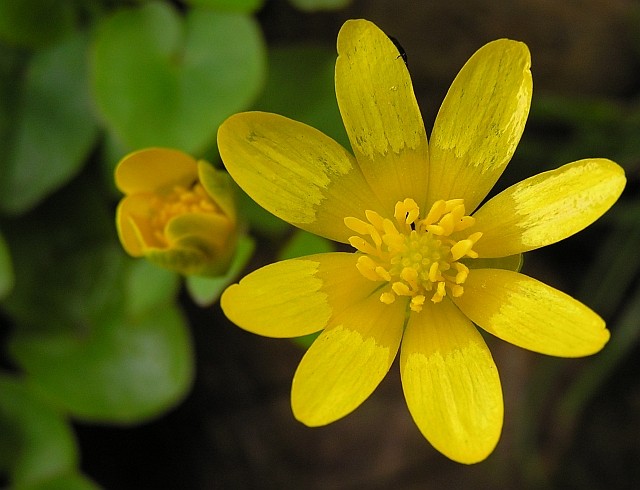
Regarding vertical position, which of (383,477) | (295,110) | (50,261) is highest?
(295,110)

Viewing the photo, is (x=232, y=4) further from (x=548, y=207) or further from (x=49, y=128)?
(x=548, y=207)

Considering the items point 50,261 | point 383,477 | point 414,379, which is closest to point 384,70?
point 414,379

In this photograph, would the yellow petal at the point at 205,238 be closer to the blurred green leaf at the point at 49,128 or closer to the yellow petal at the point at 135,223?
the yellow petal at the point at 135,223

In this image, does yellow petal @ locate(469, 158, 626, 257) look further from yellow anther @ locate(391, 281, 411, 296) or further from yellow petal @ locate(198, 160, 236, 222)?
yellow petal @ locate(198, 160, 236, 222)

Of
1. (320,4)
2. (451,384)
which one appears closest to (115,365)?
(320,4)

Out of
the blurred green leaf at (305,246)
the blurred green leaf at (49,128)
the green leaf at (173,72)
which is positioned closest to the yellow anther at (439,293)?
the blurred green leaf at (305,246)

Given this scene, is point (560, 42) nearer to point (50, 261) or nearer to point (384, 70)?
point (384, 70)

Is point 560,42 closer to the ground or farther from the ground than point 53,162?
farther from the ground
